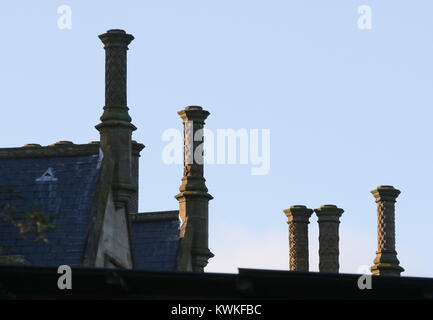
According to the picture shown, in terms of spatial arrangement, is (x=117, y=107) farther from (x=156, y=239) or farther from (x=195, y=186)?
(x=195, y=186)

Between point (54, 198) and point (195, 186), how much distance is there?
284 inches

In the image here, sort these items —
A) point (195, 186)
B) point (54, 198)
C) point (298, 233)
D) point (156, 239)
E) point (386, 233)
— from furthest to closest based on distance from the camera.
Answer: point (298, 233) → point (386, 233) → point (195, 186) → point (156, 239) → point (54, 198)

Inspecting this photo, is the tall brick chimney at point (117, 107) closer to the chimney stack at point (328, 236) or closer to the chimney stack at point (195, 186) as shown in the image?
the chimney stack at point (195, 186)

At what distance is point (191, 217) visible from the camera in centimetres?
3017

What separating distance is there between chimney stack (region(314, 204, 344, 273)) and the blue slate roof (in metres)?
17.7

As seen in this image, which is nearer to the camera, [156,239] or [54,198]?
[54,198]

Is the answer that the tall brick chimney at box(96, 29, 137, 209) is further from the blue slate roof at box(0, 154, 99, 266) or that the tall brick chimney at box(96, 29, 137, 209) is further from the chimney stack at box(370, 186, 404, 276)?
the chimney stack at box(370, 186, 404, 276)

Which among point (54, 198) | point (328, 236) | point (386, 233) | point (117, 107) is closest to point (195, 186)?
point (117, 107)

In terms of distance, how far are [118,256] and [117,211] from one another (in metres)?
0.89

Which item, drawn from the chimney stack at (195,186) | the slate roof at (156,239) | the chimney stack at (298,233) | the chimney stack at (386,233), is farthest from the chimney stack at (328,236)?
the slate roof at (156,239)

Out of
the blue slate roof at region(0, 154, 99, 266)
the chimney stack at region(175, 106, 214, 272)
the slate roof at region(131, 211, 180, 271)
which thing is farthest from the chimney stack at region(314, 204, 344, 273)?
the blue slate roof at region(0, 154, 99, 266)

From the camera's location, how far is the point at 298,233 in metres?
42.2

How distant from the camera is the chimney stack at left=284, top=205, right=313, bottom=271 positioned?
1640 inches
